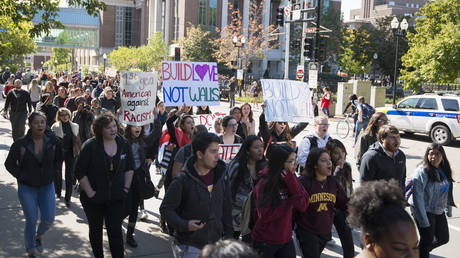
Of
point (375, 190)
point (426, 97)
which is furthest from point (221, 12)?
point (375, 190)

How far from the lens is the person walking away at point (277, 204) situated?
4.21m

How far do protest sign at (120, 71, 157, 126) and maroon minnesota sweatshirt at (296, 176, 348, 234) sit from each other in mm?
3428

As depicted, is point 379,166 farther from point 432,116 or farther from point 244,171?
point 432,116

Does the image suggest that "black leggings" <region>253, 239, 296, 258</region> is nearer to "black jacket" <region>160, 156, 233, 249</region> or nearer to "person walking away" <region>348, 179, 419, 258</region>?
"black jacket" <region>160, 156, 233, 249</region>

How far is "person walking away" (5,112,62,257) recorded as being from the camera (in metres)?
5.50

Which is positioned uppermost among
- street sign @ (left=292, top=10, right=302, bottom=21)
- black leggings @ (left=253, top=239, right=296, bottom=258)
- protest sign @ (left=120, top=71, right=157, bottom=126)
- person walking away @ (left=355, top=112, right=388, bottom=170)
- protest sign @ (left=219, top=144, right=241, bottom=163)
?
street sign @ (left=292, top=10, right=302, bottom=21)

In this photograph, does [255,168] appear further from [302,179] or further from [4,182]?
[4,182]

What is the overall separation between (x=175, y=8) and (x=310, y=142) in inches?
2616

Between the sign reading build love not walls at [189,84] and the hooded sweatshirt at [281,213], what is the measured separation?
184 inches

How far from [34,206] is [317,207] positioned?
10.5 feet

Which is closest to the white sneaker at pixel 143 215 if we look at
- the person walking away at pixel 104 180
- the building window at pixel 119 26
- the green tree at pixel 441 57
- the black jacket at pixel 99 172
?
the person walking away at pixel 104 180

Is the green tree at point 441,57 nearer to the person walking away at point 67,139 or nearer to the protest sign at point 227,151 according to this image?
Result: the protest sign at point 227,151

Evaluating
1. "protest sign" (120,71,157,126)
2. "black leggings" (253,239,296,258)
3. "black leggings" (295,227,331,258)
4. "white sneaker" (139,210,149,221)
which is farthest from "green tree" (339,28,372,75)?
"black leggings" (253,239,296,258)

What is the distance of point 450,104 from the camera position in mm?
17797
